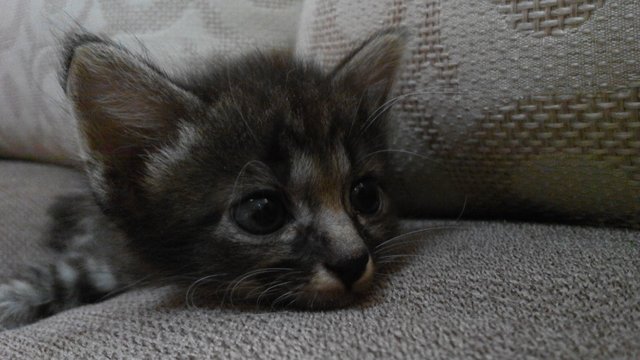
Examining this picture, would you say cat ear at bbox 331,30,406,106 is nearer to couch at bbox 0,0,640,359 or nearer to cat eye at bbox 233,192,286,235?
couch at bbox 0,0,640,359

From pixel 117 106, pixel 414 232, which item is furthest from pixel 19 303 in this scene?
pixel 414 232

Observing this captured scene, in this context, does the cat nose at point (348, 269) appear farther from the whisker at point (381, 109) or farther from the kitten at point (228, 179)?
the whisker at point (381, 109)

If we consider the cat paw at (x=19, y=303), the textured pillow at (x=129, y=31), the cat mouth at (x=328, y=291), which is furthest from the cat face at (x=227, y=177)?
the textured pillow at (x=129, y=31)

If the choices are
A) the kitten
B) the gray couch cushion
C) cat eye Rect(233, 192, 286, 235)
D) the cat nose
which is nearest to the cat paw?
the kitten

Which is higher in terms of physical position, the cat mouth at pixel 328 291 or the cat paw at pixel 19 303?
the cat mouth at pixel 328 291

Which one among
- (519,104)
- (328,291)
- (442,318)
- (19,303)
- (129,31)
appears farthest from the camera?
(129,31)

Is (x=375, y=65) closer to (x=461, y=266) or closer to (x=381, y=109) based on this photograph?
(x=381, y=109)

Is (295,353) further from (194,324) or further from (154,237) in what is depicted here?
(154,237)

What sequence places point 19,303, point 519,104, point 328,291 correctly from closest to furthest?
point 328,291, point 519,104, point 19,303

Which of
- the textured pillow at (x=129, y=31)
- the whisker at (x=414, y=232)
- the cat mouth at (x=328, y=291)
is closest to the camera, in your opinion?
the cat mouth at (x=328, y=291)

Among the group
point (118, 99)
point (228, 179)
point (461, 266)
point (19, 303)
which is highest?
point (118, 99)
